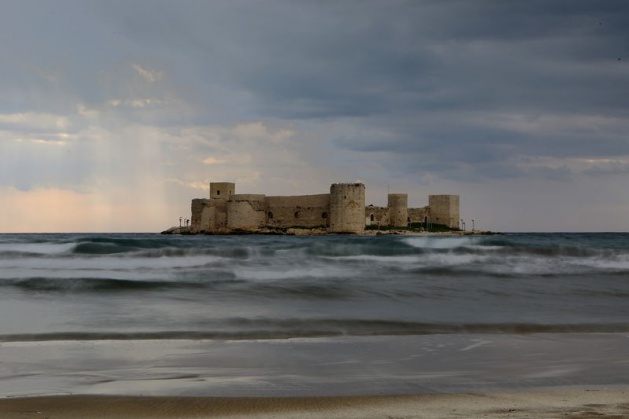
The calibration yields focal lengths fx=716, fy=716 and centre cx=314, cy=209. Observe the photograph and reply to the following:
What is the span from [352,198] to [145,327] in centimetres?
4894

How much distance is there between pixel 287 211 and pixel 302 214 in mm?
1431

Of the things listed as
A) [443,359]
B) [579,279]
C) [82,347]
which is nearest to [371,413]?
[443,359]

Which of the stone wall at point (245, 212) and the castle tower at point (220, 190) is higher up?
the castle tower at point (220, 190)

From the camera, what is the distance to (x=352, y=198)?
56.9 m

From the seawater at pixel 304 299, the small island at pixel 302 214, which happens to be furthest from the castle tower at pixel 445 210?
the seawater at pixel 304 299

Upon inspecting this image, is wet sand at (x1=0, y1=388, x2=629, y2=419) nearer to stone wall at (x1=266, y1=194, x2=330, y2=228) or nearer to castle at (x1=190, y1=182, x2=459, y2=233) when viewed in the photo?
castle at (x1=190, y1=182, x2=459, y2=233)

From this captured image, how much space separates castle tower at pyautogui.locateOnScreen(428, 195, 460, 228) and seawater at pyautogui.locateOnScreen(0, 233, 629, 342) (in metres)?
45.3

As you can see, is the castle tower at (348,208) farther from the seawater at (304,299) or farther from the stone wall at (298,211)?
the seawater at (304,299)

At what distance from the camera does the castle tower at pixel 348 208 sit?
5675cm

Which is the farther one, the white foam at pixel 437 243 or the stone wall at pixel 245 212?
the stone wall at pixel 245 212

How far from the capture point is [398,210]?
211 feet

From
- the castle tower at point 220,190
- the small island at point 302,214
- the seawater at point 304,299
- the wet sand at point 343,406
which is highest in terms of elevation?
the castle tower at point 220,190

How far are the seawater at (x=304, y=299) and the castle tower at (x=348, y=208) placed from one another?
34538 mm

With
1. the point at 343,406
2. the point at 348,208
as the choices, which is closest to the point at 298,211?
the point at 348,208
